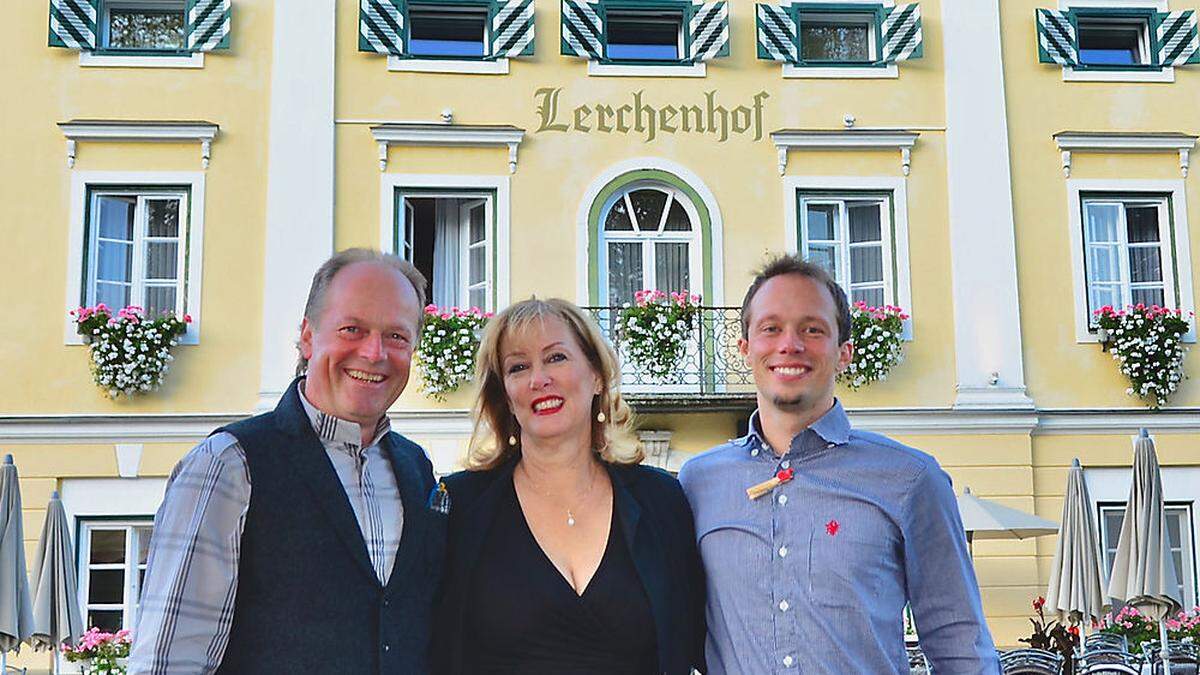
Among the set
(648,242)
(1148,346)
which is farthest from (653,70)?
(1148,346)

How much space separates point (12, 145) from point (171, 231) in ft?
5.77

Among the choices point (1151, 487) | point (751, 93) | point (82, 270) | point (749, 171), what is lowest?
point (1151, 487)

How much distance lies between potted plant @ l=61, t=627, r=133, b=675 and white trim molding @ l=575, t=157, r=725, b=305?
5.25 meters

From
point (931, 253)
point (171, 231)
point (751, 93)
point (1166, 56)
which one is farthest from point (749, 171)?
point (171, 231)

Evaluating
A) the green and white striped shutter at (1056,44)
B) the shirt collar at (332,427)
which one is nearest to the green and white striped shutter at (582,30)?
the green and white striped shutter at (1056,44)

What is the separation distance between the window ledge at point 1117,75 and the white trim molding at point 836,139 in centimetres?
187

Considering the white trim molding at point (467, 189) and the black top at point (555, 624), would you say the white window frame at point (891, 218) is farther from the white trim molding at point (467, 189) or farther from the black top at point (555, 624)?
the black top at point (555, 624)

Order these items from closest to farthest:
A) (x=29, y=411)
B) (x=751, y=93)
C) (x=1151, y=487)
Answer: (x=1151, y=487)
(x=29, y=411)
(x=751, y=93)

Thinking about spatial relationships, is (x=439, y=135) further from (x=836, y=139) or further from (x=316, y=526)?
(x=316, y=526)

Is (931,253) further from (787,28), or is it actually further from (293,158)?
(293,158)

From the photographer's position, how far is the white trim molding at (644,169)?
520 inches

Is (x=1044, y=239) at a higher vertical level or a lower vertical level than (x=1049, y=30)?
lower

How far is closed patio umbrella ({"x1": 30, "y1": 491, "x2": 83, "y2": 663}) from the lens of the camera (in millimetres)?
10258

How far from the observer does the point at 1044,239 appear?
44.2 ft
